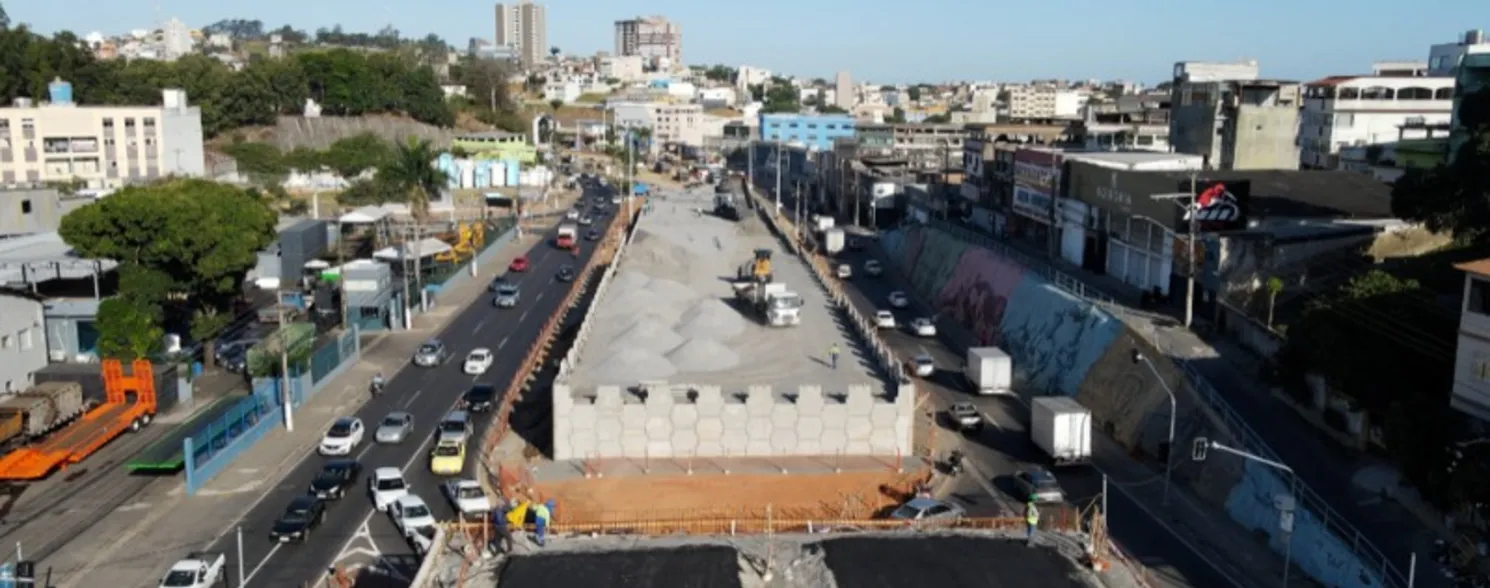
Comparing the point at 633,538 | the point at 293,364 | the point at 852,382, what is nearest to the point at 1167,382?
the point at 852,382

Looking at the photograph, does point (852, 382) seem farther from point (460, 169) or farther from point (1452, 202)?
point (460, 169)

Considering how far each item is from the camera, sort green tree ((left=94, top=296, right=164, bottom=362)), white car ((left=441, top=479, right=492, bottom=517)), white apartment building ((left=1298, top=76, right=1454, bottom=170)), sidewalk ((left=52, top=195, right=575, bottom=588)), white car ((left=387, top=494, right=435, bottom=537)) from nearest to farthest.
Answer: sidewalk ((left=52, top=195, right=575, bottom=588)) → white car ((left=387, top=494, right=435, bottom=537)) → white car ((left=441, top=479, right=492, bottom=517)) → green tree ((left=94, top=296, right=164, bottom=362)) → white apartment building ((left=1298, top=76, right=1454, bottom=170))

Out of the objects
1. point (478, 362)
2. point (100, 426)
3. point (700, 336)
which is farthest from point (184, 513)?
point (700, 336)

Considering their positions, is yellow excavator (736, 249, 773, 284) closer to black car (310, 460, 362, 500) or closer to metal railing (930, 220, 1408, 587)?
metal railing (930, 220, 1408, 587)

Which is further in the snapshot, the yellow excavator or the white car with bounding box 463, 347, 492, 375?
the yellow excavator

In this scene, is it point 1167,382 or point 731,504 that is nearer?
point 731,504

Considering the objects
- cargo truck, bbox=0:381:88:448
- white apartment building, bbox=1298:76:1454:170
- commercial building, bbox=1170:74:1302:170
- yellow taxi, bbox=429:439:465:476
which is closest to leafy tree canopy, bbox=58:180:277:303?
cargo truck, bbox=0:381:88:448
